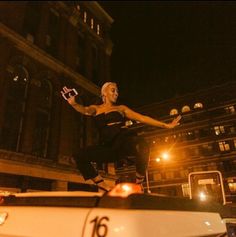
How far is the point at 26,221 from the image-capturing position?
6.32ft

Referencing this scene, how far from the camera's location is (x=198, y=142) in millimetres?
48875

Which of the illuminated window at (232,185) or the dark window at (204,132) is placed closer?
the illuminated window at (232,185)

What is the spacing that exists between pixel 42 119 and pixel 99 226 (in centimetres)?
2147

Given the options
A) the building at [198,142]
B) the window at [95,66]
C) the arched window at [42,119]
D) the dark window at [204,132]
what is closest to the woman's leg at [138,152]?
the arched window at [42,119]

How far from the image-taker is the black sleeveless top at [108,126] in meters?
3.35

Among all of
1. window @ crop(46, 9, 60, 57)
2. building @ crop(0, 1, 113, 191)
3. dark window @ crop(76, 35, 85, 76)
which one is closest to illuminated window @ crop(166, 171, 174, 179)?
building @ crop(0, 1, 113, 191)

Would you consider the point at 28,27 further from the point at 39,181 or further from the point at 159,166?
the point at 159,166

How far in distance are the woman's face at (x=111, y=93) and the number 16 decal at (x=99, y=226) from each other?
7.42ft

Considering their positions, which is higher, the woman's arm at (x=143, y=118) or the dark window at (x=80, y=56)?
the dark window at (x=80, y=56)

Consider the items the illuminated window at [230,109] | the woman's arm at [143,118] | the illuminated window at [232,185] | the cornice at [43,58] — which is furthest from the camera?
the illuminated window at [230,109]

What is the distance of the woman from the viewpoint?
321 centimetres

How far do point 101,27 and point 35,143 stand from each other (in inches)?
700

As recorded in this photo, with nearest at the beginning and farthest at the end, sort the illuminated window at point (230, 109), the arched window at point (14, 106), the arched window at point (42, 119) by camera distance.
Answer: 1. the arched window at point (14, 106)
2. the arched window at point (42, 119)
3. the illuminated window at point (230, 109)

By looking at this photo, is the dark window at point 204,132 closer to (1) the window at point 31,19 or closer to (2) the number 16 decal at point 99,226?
(1) the window at point 31,19
